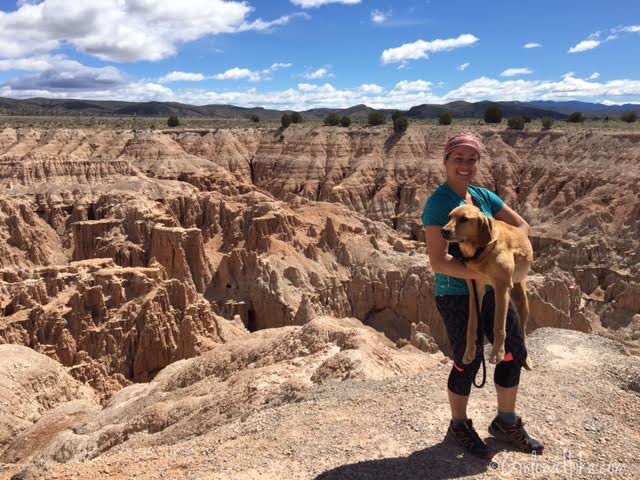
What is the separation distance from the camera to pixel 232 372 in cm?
1453

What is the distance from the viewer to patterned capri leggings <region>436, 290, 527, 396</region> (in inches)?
236

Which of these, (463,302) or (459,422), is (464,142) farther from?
(459,422)

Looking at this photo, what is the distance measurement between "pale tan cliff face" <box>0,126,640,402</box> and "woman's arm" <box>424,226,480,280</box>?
63.4 ft

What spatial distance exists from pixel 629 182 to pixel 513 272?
46.8 m

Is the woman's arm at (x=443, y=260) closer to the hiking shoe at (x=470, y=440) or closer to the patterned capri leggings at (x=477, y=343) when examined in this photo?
the patterned capri leggings at (x=477, y=343)

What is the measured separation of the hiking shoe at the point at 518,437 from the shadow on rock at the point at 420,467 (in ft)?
1.65

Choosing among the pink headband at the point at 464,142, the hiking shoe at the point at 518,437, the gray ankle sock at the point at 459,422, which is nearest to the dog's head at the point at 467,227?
the pink headband at the point at 464,142

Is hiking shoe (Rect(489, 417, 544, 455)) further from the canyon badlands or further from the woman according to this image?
the canyon badlands

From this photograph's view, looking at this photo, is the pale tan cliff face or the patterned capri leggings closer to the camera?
the patterned capri leggings

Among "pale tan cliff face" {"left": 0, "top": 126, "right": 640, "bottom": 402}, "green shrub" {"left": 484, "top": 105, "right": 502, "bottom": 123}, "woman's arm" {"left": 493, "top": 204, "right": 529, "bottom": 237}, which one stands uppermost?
"green shrub" {"left": 484, "top": 105, "right": 502, "bottom": 123}

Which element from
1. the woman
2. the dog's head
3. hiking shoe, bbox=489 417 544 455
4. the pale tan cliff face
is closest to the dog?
the dog's head

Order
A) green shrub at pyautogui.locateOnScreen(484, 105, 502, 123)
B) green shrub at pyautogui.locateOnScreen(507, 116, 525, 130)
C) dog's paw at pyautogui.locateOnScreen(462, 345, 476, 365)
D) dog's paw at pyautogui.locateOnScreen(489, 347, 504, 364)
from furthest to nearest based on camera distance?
green shrub at pyautogui.locateOnScreen(484, 105, 502, 123)
green shrub at pyautogui.locateOnScreen(507, 116, 525, 130)
dog's paw at pyautogui.locateOnScreen(462, 345, 476, 365)
dog's paw at pyautogui.locateOnScreen(489, 347, 504, 364)

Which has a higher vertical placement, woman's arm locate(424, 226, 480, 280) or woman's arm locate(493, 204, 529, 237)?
woman's arm locate(493, 204, 529, 237)

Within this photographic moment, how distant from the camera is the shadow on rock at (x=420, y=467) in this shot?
237 inches
